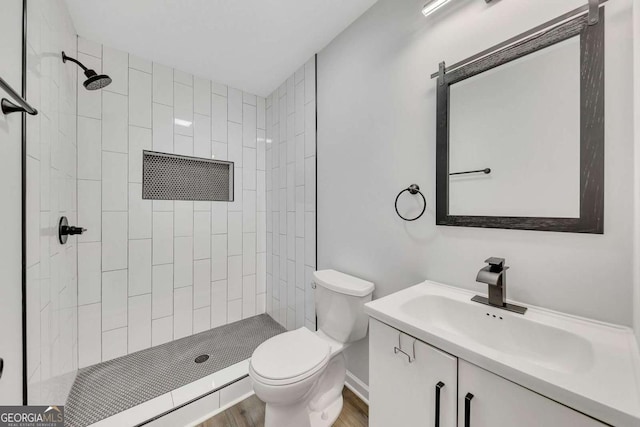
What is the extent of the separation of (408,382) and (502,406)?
296 mm

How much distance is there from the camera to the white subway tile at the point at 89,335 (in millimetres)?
1792

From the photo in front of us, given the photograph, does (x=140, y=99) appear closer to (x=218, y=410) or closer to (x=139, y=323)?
(x=139, y=323)

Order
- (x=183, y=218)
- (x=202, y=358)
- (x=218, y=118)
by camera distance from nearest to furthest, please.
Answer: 1. (x=202, y=358)
2. (x=183, y=218)
3. (x=218, y=118)

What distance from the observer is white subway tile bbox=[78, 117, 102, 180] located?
1.78 m

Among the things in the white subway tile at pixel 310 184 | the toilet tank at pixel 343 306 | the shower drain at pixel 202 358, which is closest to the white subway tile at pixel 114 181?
the shower drain at pixel 202 358

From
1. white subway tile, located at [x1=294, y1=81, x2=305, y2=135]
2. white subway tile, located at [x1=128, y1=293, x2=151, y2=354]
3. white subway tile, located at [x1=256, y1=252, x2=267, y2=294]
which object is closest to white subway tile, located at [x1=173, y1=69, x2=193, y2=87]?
white subway tile, located at [x1=294, y1=81, x2=305, y2=135]

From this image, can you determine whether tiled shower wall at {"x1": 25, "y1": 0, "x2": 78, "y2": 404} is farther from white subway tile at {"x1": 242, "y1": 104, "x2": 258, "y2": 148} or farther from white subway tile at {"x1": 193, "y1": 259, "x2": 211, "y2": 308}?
white subway tile at {"x1": 242, "y1": 104, "x2": 258, "y2": 148}

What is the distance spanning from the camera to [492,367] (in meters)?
0.64

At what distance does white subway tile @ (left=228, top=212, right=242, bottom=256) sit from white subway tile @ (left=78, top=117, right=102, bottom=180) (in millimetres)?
1086

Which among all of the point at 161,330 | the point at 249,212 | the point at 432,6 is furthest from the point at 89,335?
the point at 432,6

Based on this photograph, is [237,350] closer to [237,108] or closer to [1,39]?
[1,39]

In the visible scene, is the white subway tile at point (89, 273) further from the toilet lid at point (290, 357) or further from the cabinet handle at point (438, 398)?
the cabinet handle at point (438, 398)

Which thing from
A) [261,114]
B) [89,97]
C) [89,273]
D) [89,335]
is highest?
[261,114]

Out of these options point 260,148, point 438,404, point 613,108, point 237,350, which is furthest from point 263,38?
point 237,350
